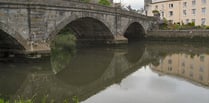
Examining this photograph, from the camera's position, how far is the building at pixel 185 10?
42594 mm

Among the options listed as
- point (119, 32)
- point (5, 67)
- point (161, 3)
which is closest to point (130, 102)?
point (5, 67)

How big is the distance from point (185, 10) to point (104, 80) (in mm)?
35276

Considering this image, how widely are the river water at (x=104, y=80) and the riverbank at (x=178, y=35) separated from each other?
43.1ft

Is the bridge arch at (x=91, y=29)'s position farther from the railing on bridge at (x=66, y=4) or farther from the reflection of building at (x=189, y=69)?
the reflection of building at (x=189, y=69)

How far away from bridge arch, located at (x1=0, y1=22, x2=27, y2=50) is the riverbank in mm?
20908

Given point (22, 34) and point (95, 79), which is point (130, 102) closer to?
point (95, 79)

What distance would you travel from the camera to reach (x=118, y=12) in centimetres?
2858

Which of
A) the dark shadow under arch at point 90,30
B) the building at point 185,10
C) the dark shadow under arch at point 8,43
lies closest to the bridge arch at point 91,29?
the dark shadow under arch at point 90,30

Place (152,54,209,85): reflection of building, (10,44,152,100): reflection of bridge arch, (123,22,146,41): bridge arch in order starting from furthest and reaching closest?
1. (123,22,146,41): bridge arch
2. (152,54,209,85): reflection of building
3. (10,44,152,100): reflection of bridge arch

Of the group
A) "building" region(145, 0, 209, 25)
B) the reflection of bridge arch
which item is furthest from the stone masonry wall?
the reflection of bridge arch

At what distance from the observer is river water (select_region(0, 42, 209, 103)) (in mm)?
10281

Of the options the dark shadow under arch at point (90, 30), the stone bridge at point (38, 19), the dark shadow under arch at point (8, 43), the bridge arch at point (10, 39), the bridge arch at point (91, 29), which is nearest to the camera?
the bridge arch at point (10, 39)

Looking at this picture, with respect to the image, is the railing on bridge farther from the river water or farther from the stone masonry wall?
the stone masonry wall

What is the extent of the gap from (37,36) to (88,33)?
12.2m
